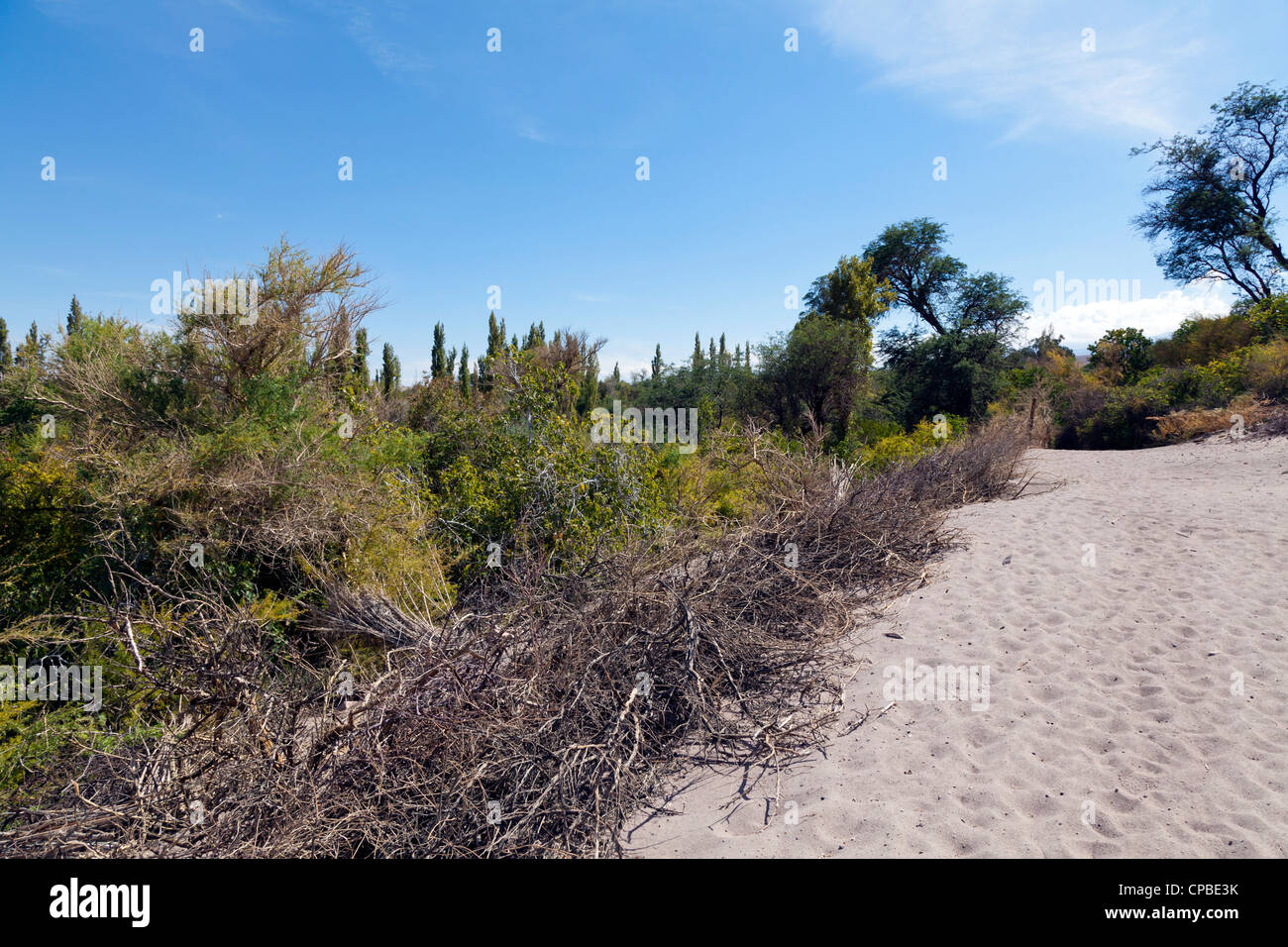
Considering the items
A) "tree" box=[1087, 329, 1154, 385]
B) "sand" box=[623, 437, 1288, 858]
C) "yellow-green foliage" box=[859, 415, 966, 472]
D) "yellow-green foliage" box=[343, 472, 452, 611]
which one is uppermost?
"tree" box=[1087, 329, 1154, 385]

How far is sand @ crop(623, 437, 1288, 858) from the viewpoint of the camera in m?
2.96

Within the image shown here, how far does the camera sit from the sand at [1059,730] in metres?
2.96

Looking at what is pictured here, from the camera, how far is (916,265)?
26141 mm

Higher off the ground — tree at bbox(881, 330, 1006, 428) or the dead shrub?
tree at bbox(881, 330, 1006, 428)

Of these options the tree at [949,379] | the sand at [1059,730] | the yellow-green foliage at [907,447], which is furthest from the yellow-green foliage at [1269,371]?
the sand at [1059,730]

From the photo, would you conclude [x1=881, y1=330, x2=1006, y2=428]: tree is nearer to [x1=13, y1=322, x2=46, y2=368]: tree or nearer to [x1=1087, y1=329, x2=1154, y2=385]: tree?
[x1=1087, y1=329, x2=1154, y2=385]: tree

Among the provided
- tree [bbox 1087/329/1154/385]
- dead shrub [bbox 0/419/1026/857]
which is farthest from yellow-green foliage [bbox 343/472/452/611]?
tree [bbox 1087/329/1154/385]

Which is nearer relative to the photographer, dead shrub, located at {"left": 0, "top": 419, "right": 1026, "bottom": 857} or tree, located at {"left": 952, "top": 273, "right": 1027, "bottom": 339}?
dead shrub, located at {"left": 0, "top": 419, "right": 1026, "bottom": 857}

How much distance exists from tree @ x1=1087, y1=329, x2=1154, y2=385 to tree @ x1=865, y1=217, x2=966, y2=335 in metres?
5.61

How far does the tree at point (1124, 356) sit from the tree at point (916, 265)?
5608mm

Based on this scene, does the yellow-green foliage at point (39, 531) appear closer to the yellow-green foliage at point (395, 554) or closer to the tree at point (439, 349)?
the yellow-green foliage at point (395, 554)

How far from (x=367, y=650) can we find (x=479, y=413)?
5.13 meters
